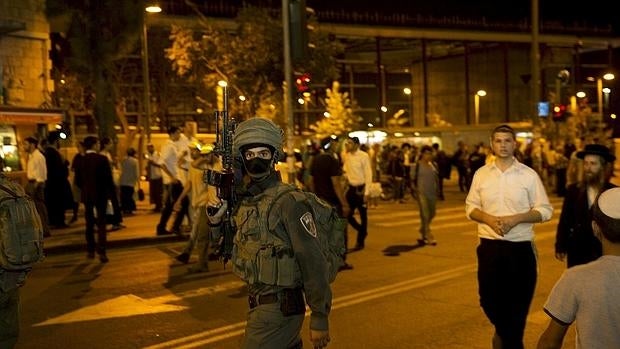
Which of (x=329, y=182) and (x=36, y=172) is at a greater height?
(x=36, y=172)

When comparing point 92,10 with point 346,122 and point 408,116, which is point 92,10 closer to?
point 346,122

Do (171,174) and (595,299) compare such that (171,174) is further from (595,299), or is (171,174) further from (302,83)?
(595,299)

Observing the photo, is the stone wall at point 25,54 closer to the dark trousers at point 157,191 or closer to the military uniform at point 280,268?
the dark trousers at point 157,191

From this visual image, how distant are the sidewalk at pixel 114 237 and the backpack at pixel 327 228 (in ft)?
33.4

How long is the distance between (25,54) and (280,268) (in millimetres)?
18154

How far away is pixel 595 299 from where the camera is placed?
9.60 ft

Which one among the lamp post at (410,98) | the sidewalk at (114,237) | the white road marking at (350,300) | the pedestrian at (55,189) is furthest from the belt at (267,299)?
the lamp post at (410,98)

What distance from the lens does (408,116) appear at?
5984 centimetres

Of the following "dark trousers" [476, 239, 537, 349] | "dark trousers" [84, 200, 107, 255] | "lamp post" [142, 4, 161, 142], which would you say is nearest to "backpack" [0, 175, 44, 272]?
"dark trousers" [476, 239, 537, 349]

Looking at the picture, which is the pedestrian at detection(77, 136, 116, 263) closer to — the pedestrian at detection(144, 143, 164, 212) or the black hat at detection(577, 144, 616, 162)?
the pedestrian at detection(144, 143, 164, 212)

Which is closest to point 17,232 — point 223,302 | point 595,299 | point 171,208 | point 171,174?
point 595,299

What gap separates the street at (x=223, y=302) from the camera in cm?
728

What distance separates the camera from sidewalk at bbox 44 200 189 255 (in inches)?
538

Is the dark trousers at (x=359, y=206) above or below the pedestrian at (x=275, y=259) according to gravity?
below
